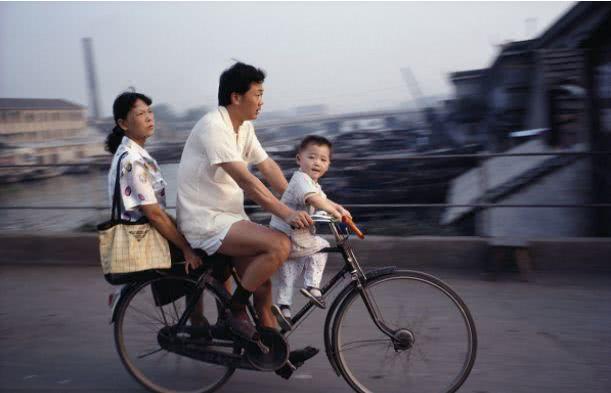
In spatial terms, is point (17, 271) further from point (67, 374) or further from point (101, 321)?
point (67, 374)

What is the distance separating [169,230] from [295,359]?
36.3 inches

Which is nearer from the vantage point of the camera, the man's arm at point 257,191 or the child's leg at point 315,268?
the man's arm at point 257,191

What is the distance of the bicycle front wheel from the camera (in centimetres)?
303

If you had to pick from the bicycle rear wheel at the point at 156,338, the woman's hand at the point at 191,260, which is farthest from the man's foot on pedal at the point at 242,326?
the woman's hand at the point at 191,260

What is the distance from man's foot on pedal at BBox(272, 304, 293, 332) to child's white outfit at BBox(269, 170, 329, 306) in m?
0.03

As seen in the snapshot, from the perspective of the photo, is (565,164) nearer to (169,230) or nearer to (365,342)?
(365,342)

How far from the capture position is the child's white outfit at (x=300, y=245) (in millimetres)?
3023

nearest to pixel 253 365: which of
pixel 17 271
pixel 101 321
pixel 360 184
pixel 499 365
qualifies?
pixel 499 365

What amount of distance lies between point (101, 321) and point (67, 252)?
1.76 meters

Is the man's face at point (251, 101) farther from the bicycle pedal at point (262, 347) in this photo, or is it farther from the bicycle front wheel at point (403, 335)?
the bicycle pedal at point (262, 347)

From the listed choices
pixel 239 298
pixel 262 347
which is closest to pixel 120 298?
pixel 239 298

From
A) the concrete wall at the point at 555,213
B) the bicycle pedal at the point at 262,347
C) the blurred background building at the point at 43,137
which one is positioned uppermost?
the blurred background building at the point at 43,137

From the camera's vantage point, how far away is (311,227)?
3.00 m

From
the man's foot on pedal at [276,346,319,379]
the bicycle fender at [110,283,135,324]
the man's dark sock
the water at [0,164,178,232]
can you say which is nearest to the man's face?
the man's dark sock
